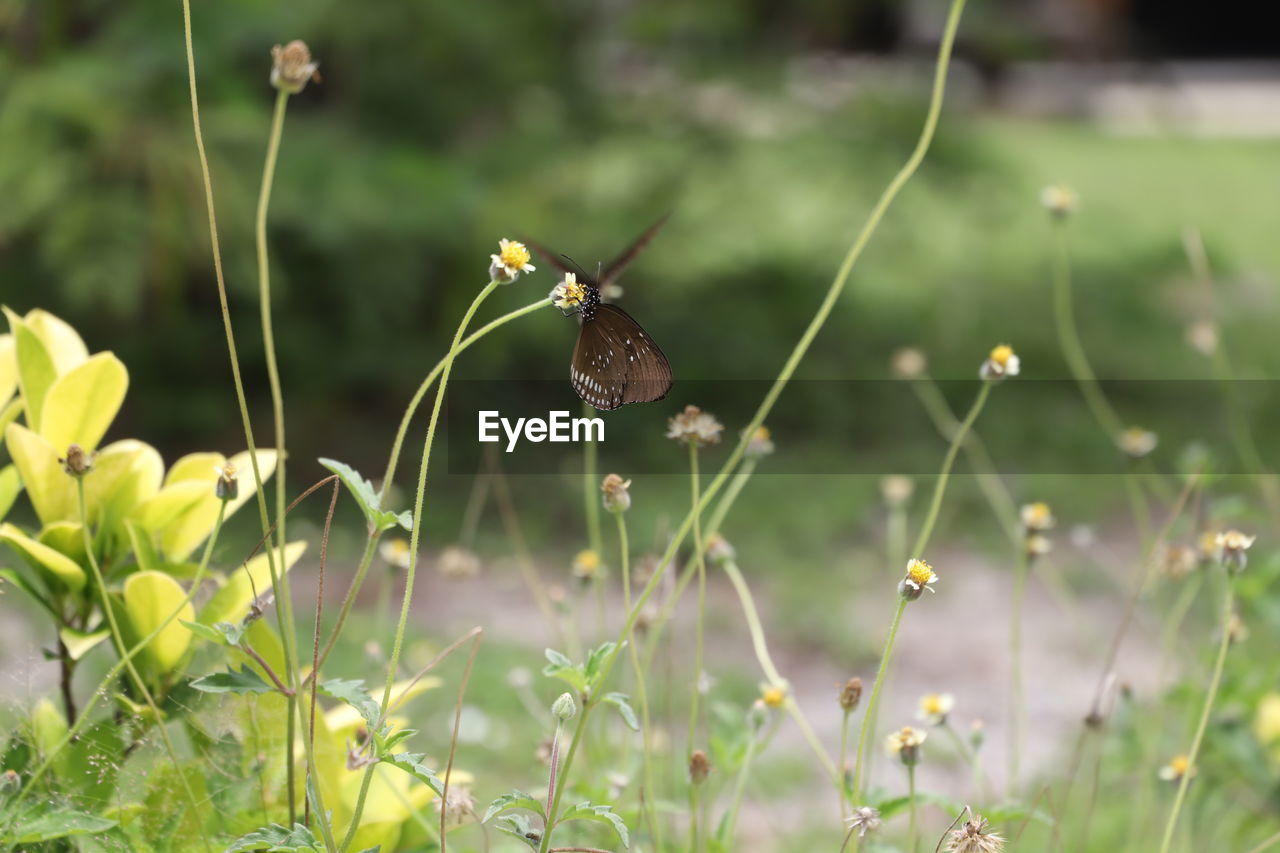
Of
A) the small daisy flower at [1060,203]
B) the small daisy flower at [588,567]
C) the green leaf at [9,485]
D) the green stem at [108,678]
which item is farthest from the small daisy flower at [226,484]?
the small daisy flower at [1060,203]

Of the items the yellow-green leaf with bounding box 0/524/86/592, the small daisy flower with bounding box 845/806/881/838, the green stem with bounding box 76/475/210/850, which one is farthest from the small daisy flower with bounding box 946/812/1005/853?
the yellow-green leaf with bounding box 0/524/86/592

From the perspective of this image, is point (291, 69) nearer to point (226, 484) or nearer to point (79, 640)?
point (226, 484)

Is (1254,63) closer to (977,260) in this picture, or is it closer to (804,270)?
(977,260)

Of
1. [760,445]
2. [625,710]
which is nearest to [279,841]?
[625,710]

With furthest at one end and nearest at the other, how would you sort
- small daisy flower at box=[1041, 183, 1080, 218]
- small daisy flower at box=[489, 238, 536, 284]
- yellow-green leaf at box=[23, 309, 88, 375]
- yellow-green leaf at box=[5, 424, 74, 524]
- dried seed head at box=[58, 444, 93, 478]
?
1. small daisy flower at box=[1041, 183, 1080, 218]
2. yellow-green leaf at box=[23, 309, 88, 375]
3. yellow-green leaf at box=[5, 424, 74, 524]
4. dried seed head at box=[58, 444, 93, 478]
5. small daisy flower at box=[489, 238, 536, 284]

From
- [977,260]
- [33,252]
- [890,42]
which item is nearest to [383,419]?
[33,252]

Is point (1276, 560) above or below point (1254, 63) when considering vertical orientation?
below

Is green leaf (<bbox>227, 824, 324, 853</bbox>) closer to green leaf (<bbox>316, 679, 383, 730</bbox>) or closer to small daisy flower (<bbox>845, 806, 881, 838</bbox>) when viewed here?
green leaf (<bbox>316, 679, 383, 730</bbox>)
